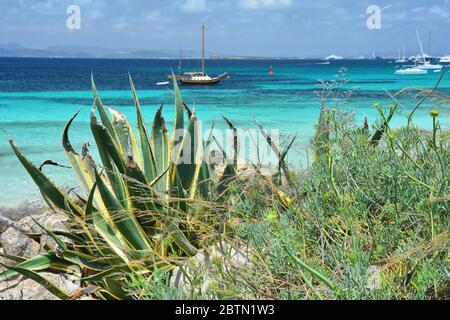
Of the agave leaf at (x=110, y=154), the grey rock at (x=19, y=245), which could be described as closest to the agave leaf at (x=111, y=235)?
the agave leaf at (x=110, y=154)

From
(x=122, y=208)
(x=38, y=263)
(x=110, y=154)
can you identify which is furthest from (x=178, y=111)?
(x=38, y=263)

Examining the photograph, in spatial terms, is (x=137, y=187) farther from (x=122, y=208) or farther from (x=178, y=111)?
(x=178, y=111)

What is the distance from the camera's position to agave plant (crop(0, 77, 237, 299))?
235 centimetres

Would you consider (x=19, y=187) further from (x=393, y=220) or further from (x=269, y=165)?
(x=393, y=220)

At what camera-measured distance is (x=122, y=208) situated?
245 cm

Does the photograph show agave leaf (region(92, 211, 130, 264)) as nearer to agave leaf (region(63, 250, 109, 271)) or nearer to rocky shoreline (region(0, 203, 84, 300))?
agave leaf (region(63, 250, 109, 271))

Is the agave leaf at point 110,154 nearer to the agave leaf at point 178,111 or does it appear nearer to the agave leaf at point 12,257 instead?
the agave leaf at point 178,111

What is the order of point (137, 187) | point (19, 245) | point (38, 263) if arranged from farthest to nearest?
point (19, 245), point (137, 187), point (38, 263)

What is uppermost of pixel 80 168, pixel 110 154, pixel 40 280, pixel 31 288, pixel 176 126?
pixel 176 126

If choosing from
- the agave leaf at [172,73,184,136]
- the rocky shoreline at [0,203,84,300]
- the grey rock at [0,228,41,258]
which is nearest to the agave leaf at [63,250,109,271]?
the rocky shoreline at [0,203,84,300]

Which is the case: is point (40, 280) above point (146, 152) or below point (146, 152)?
below

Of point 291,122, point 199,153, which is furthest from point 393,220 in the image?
point 291,122

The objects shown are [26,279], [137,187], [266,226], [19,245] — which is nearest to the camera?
[266,226]

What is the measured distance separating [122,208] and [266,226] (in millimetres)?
680
